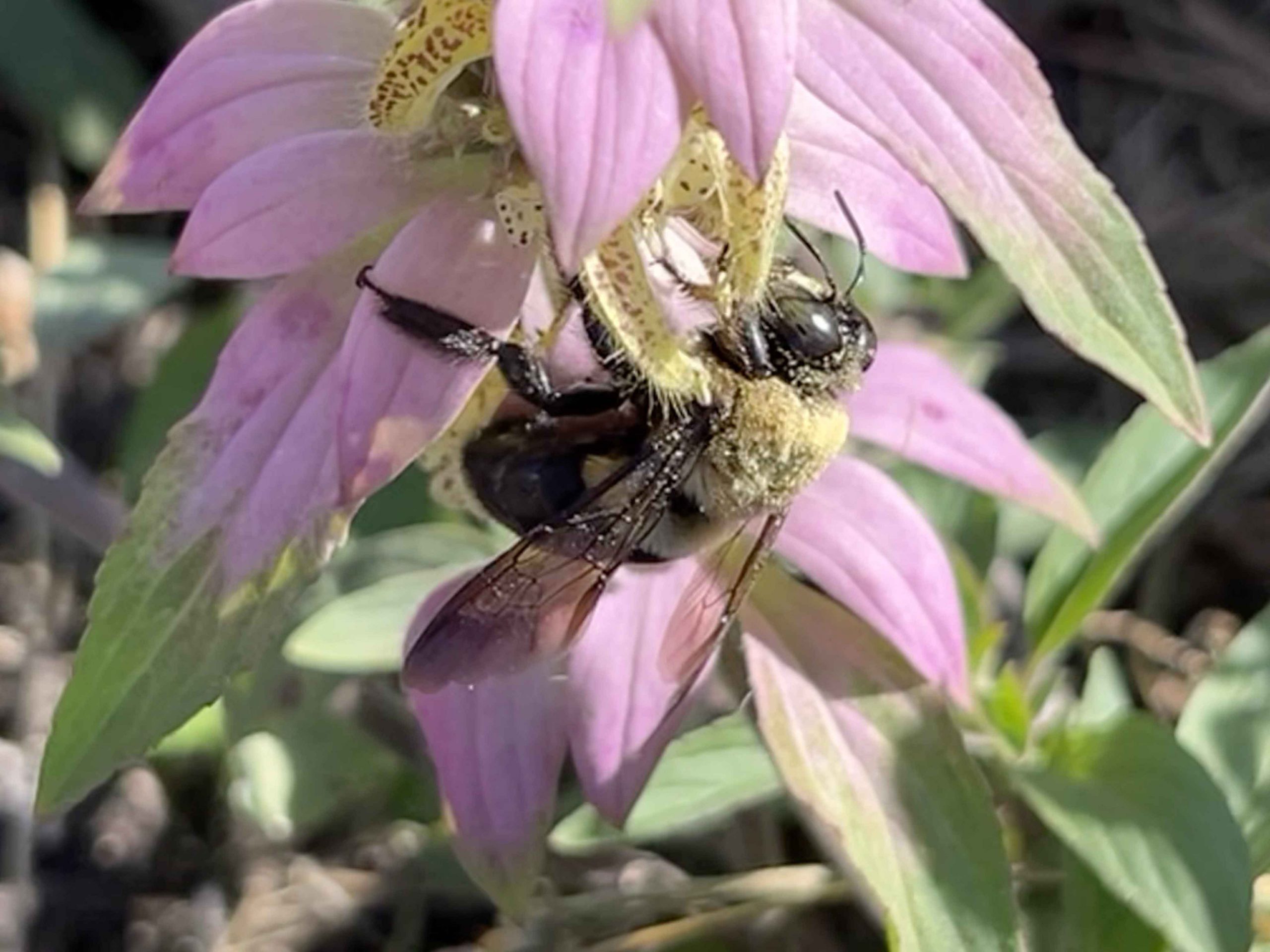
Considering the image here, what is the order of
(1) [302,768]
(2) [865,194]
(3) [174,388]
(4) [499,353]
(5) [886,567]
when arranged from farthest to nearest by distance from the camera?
(3) [174,388]
(1) [302,768]
(5) [886,567]
(2) [865,194]
(4) [499,353]

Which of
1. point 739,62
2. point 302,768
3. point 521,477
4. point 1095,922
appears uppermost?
point 739,62

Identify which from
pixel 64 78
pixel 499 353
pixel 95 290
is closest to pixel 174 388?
pixel 95 290

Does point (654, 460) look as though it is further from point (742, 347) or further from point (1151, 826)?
point (1151, 826)

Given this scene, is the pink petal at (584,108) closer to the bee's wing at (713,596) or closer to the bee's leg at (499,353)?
the bee's leg at (499,353)

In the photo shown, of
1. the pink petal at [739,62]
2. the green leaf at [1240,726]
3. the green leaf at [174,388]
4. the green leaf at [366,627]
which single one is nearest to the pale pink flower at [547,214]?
the pink petal at [739,62]

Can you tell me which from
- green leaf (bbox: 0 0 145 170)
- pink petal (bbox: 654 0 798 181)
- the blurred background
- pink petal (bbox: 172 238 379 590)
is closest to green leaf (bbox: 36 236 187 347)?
the blurred background

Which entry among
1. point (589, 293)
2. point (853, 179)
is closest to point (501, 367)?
point (589, 293)

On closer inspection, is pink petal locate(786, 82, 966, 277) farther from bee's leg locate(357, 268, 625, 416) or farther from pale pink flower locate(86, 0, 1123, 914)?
bee's leg locate(357, 268, 625, 416)
